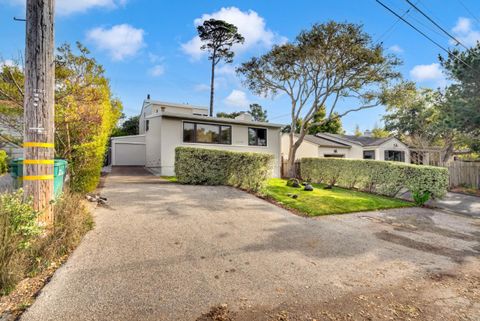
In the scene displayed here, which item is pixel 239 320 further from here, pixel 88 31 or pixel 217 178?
pixel 88 31

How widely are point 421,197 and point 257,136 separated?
1025 centimetres

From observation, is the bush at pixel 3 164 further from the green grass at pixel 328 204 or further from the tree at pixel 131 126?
the tree at pixel 131 126

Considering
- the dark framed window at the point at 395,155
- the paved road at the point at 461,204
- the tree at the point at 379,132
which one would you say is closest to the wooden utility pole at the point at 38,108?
the paved road at the point at 461,204

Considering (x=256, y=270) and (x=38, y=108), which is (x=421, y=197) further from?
(x=38, y=108)

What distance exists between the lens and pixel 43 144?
4.11m

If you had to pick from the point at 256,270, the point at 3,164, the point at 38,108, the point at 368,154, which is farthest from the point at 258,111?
the point at 256,270

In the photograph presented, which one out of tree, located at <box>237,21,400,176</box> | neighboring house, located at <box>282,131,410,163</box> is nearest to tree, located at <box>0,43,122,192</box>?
tree, located at <box>237,21,400,176</box>

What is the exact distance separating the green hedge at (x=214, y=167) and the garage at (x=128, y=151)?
1167cm

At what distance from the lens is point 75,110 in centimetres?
774

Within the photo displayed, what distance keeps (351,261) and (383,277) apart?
607 millimetres

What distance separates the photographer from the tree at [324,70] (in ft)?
48.6

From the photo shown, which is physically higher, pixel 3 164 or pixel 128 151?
pixel 128 151

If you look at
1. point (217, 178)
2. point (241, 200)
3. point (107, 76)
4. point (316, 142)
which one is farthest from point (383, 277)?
point (316, 142)

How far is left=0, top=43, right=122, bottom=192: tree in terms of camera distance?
7.42 metres
